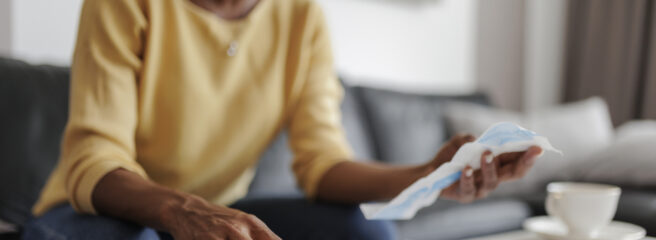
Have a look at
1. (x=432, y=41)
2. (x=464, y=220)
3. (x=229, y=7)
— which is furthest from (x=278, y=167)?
(x=432, y=41)

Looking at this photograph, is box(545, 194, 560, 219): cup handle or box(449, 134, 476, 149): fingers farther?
box(545, 194, 560, 219): cup handle

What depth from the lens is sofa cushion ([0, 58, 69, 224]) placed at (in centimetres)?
121

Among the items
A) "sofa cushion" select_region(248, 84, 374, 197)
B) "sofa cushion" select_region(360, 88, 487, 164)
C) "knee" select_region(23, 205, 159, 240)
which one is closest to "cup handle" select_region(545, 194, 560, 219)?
"knee" select_region(23, 205, 159, 240)

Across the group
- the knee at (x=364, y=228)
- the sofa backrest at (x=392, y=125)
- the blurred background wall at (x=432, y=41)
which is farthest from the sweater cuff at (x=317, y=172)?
the blurred background wall at (x=432, y=41)

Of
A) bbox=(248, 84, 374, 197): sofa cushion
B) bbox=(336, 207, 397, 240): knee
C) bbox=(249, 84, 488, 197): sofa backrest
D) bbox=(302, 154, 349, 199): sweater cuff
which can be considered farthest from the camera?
bbox=(249, 84, 488, 197): sofa backrest

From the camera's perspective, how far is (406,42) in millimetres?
2770

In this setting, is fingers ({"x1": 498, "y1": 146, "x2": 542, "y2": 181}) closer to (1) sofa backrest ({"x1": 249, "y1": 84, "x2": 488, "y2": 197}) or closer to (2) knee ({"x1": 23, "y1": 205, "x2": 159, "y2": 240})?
(2) knee ({"x1": 23, "y1": 205, "x2": 159, "y2": 240})

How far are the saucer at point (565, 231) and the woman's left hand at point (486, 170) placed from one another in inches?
6.3

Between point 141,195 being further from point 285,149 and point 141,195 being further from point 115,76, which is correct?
point 285,149

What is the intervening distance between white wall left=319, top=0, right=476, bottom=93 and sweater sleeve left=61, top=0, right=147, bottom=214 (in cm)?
154

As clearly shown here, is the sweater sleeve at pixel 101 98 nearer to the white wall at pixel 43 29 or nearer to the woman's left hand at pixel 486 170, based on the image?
the woman's left hand at pixel 486 170

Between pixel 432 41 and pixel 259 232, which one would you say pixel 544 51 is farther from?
pixel 259 232

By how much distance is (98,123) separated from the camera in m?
0.76

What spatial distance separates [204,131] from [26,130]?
0.54 m
